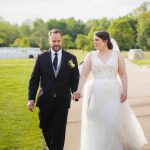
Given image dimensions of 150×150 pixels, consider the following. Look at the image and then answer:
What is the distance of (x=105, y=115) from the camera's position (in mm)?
6461

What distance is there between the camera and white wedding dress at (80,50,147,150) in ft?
21.0

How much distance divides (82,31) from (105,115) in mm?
109581

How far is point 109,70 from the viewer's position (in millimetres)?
6566

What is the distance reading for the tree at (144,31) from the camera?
69375 millimetres

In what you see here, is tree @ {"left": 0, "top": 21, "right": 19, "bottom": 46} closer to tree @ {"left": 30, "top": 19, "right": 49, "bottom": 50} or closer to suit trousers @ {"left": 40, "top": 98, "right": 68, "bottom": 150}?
tree @ {"left": 30, "top": 19, "right": 49, "bottom": 50}

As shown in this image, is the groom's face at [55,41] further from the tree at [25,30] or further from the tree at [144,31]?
the tree at [25,30]

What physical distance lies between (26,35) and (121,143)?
9450 centimetres

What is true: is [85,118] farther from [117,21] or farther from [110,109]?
[117,21]

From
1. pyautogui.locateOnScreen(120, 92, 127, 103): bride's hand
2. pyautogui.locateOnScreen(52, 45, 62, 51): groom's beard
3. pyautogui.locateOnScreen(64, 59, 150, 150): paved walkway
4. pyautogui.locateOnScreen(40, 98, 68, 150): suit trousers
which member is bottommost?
pyautogui.locateOnScreen(64, 59, 150, 150): paved walkway

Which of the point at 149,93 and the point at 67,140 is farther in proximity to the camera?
the point at 149,93

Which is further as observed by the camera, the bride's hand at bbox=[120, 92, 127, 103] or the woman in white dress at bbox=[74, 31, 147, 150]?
the bride's hand at bbox=[120, 92, 127, 103]

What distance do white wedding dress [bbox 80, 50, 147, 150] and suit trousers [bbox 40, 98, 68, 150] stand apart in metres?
0.43

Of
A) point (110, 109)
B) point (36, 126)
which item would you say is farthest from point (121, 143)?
point (36, 126)

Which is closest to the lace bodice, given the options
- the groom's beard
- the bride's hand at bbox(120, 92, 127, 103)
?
the bride's hand at bbox(120, 92, 127, 103)
